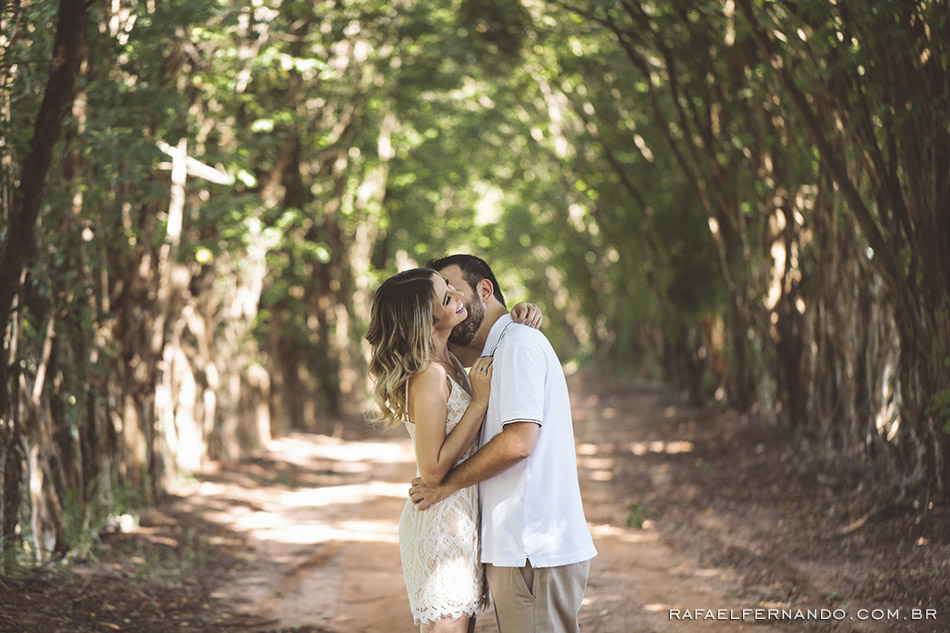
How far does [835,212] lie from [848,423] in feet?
7.29

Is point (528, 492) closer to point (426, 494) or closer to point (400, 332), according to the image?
point (426, 494)

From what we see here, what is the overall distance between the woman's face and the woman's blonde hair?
0.10 ft

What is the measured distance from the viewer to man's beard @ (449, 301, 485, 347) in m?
3.93

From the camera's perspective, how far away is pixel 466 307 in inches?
154

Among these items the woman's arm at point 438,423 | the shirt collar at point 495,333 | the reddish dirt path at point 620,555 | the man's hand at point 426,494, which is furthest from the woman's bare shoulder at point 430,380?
the reddish dirt path at point 620,555

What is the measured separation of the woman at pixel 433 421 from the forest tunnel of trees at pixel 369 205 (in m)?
2.98

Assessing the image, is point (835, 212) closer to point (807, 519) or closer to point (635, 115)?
point (807, 519)

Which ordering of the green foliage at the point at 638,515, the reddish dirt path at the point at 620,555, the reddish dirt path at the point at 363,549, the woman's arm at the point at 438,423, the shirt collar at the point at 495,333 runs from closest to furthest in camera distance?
the woman's arm at the point at 438,423 → the shirt collar at the point at 495,333 → the reddish dirt path at the point at 620,555 → the reddish dirt path at the point at 363,549 → the green foliage at the point at 638,515

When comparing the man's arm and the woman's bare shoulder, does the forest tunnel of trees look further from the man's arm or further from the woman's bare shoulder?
the man's arm

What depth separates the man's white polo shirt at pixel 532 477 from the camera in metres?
3.52

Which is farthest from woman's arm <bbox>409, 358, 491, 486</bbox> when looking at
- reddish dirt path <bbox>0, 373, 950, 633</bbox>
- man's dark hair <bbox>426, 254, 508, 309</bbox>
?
reddish dirt path <bbox>0, 373, 950, 633</bbox>

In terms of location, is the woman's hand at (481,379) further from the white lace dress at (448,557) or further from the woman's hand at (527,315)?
the woman's hand at (527,315)

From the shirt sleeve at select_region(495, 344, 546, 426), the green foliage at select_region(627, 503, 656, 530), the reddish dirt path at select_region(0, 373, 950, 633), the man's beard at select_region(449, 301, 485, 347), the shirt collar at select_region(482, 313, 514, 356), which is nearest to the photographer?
the shirt sleeve at select_region(495, 344, 546, 426)

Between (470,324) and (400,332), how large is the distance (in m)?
0.38
